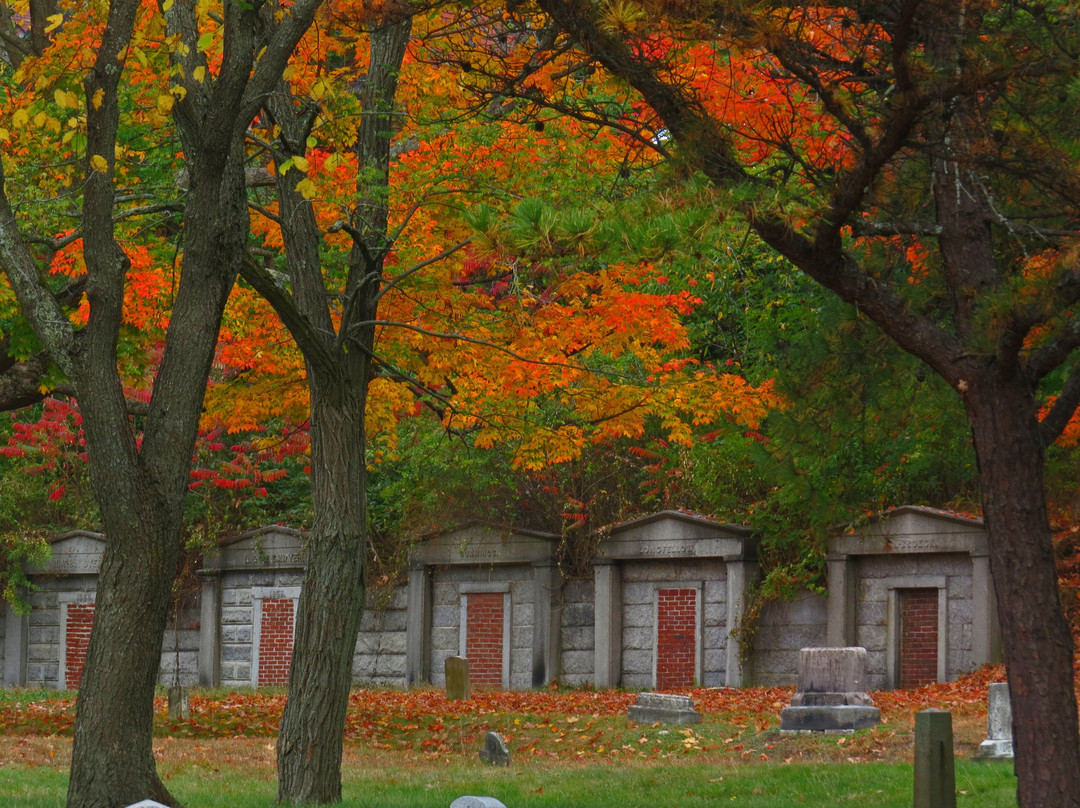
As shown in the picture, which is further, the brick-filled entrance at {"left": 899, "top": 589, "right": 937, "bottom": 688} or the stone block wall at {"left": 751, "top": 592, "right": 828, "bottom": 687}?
the stone block wall at {"left": 751, "top": 592, "right": 828, "bottom": 687}

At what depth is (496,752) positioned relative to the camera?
13227 mm

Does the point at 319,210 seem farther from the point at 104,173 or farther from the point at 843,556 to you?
the point at 843,556

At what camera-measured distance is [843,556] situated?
1906 cm

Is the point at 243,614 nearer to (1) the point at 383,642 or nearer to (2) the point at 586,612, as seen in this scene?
(1) the point at 383,642

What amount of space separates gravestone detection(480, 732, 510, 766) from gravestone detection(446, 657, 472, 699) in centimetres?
563

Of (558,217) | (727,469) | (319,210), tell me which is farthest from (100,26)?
(727,469)

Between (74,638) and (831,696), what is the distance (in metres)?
18.0

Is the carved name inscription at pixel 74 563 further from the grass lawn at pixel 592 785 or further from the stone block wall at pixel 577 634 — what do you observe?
the grass lawn at pixel 592 785

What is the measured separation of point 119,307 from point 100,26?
4.62 m

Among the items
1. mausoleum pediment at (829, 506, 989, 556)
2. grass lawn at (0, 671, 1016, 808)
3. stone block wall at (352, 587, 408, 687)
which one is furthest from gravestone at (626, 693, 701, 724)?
stone block wall at (352, 587, 408, 687)

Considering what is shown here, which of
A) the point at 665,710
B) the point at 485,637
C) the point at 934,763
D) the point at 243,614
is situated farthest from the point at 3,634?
the point at 934,763

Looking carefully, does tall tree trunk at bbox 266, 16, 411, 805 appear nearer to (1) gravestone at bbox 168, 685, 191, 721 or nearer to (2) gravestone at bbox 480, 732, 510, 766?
(2) gravestone at bbox 480, 732, 510, 766

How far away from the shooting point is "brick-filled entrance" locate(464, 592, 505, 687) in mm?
22344

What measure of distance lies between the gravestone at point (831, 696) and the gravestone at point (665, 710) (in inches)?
53.3
